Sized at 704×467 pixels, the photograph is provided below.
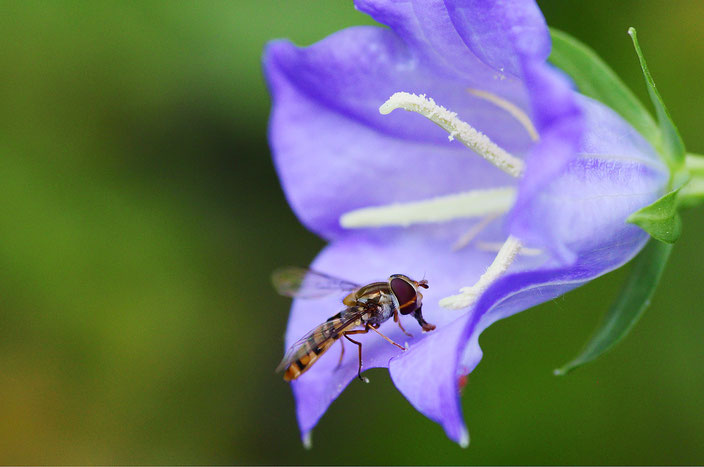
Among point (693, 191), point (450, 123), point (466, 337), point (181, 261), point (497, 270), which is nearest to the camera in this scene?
point (466, 337)

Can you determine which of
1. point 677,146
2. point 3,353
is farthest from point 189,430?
point 677,146

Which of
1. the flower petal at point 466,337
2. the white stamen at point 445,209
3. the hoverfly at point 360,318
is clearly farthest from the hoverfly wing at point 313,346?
the white stamen at point 445,209

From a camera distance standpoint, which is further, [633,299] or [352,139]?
[352,139]

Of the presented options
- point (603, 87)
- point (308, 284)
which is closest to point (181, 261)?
point (308, 284)

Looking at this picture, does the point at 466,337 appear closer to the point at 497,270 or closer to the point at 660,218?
the point at 497,270

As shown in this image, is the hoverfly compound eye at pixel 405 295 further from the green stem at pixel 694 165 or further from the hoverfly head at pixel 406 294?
the green stem at pixel 694 165
